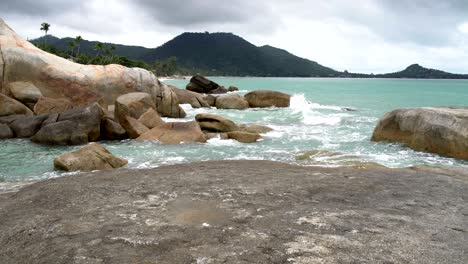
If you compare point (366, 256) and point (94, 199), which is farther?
point (94, 199)

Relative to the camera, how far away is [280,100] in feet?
126

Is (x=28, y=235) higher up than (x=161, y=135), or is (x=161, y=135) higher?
(x=28, y=235)

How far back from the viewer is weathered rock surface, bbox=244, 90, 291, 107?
37.9 m

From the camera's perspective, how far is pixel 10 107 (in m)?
20.1

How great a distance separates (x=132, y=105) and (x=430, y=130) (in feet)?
46.6

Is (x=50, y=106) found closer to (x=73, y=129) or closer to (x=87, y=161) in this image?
(x=73, y=129)

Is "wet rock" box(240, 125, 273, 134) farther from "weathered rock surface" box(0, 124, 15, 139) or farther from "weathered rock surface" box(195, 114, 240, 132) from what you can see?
"weathered rock surface" box(0, 124, 15, 139)

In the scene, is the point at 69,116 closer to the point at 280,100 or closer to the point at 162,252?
the point at 162,252

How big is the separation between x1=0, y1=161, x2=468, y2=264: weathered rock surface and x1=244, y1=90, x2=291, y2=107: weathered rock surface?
99.3 ft

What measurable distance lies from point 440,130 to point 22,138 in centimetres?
1718

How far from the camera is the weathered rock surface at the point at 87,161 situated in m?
11.9

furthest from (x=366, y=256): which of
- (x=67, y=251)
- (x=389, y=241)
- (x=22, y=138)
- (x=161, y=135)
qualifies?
(x=22, y=138)

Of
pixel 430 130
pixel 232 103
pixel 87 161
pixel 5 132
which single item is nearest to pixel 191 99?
pixel 232 103

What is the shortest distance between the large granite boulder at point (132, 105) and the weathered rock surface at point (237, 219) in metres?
12.9
